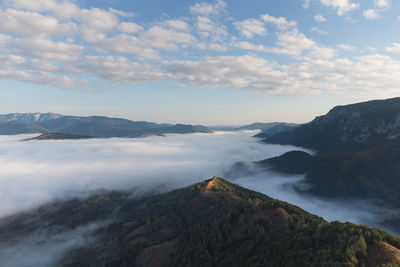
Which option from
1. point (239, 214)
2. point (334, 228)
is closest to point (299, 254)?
point (334, 228)

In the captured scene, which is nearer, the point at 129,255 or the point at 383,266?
the point at 383,266

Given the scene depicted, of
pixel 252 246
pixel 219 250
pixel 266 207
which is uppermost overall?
pixel 266 207

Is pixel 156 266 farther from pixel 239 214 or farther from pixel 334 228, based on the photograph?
pixel 334 228

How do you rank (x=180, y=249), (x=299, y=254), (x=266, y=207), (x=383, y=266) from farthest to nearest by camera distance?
(x=180, y=249) → (x=266, y=207) → (x=299, y=254) → (x=383, y=266)

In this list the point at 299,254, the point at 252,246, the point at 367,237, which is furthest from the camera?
the point at 252,246

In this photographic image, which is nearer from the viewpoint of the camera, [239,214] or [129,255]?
[239,214]

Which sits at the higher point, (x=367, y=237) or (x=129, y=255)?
(x=367, y=237)

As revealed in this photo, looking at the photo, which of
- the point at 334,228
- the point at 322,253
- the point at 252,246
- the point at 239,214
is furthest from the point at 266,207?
the point at 322,253

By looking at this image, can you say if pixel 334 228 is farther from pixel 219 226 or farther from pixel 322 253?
pixel 219 226

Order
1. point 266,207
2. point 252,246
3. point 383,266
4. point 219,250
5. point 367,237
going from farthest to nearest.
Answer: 1. point 266,207
2. point 219,250
3. point 252,246
4. point 367,237
5. point 383,266
